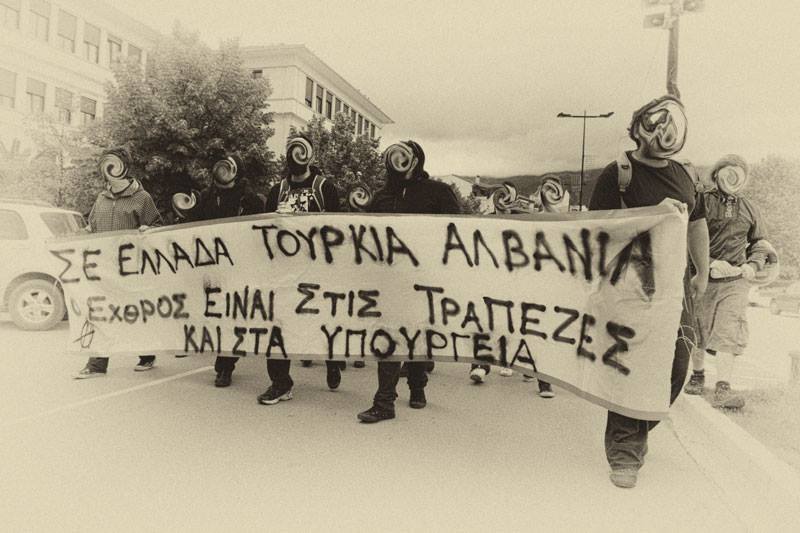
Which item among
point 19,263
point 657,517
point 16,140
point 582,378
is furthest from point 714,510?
point 16,140

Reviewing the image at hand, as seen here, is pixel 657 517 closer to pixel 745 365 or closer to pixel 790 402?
pixel 790 402

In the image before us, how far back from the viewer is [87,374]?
18.2ft

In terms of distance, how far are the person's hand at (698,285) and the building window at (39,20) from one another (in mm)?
5015

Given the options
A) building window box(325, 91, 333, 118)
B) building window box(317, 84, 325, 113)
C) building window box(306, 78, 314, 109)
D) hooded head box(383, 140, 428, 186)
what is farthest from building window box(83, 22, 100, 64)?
building window box(325, 91, 333, 118)

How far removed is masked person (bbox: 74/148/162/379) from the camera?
17.9 ft

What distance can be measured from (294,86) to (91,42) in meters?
8.79

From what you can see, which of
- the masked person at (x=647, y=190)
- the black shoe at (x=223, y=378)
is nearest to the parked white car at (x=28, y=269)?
the black shoe at (x=223, y=378)

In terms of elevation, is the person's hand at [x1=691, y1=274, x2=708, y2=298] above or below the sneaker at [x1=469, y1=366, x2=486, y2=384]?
above

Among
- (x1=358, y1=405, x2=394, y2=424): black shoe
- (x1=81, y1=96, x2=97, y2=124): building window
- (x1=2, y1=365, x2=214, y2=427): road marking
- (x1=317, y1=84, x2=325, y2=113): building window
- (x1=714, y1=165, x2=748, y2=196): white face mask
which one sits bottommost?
(x1=2, y1=365, x2=214, y2=427): road marking

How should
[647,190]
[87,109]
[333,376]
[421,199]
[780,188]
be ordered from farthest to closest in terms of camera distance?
[87,109] < [780,188] < [333,376] < [421,199] < [647,190]

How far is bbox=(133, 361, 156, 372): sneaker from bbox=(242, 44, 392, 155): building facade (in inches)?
252

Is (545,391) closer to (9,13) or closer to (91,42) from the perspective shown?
(9,13)

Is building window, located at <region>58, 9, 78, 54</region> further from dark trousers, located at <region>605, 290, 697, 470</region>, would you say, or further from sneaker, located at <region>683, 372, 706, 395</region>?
sneaker, located at <region>683, 372, 706, 395</region>

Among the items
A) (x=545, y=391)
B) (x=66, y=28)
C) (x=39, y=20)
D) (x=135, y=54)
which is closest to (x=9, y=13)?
(x=39, y=20)
